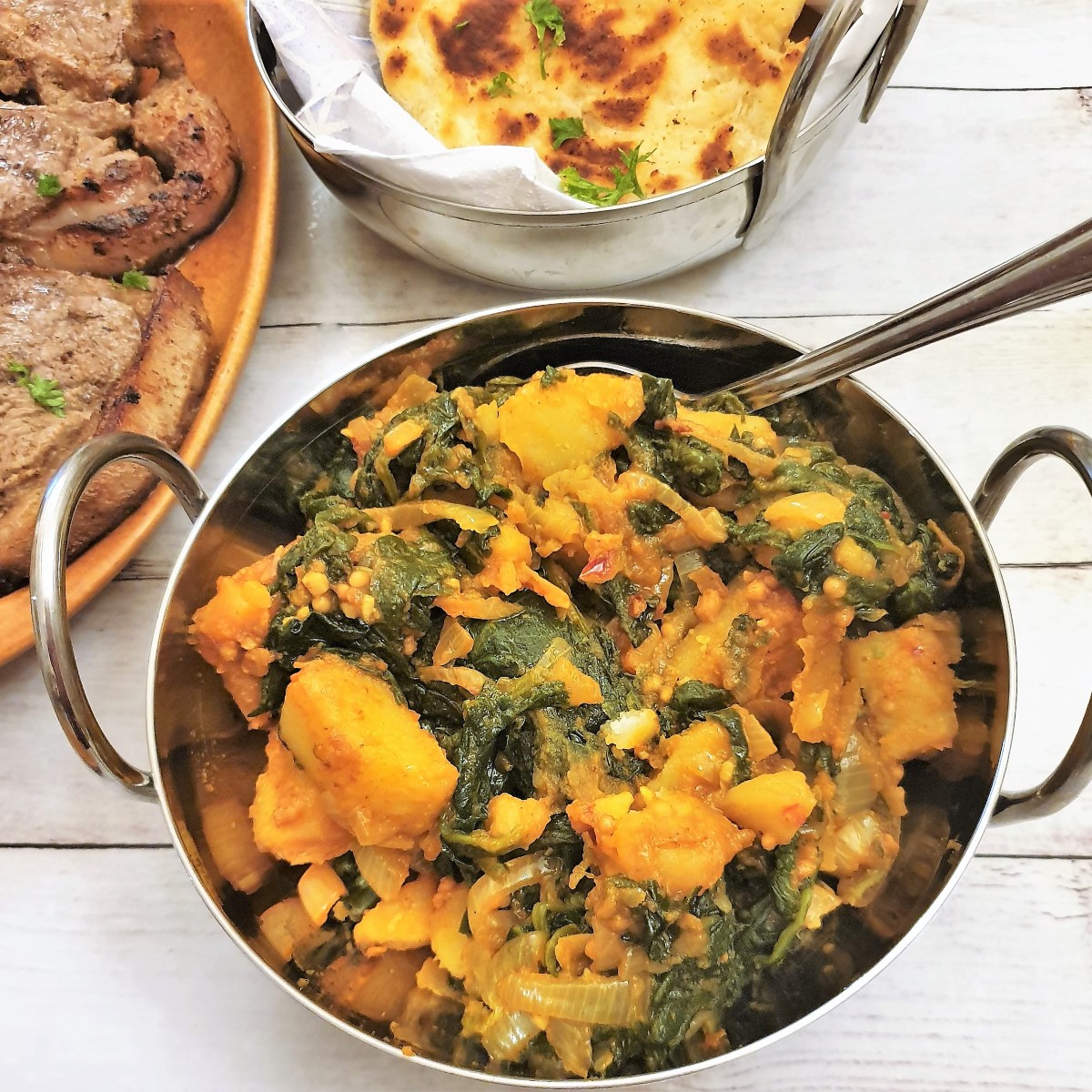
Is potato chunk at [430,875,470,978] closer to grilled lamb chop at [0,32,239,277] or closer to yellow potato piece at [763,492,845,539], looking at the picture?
yellow potato piece at [763,492,845,539]

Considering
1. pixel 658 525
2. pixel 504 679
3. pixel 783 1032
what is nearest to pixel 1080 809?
pixel 783 1032

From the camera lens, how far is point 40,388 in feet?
5.61

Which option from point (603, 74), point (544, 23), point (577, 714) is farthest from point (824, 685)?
point (544, 23)

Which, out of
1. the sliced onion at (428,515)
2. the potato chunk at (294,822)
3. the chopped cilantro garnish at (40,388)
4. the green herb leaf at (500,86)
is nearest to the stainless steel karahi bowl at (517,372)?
the potato chunk at (294,822)

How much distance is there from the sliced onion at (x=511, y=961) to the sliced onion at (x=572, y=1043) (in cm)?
9

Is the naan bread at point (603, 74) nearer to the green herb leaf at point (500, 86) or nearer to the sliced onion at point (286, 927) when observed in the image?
the green herb leaf at point (500, 86)

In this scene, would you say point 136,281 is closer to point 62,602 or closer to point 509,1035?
point 62,602

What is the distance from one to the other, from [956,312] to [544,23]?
3.82ft

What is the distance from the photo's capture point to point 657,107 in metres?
1.84

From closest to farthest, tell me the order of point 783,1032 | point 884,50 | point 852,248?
1. point 783,1032
2. point 884,50
3. point 852,248

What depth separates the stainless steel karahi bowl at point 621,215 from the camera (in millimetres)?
1547

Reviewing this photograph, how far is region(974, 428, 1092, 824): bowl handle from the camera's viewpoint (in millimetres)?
1219

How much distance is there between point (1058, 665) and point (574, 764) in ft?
3.63

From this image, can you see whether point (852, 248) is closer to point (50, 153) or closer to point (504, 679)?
point (504, 679)
